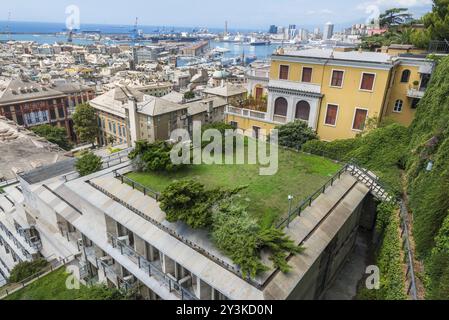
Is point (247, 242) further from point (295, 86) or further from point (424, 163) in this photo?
point (295, 86)

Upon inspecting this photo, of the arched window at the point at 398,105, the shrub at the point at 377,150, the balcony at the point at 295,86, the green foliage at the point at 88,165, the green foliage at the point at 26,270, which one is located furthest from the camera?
the balcony at the point at 295,86

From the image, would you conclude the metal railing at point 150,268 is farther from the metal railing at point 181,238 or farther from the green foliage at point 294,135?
the green foliage at point 294,135

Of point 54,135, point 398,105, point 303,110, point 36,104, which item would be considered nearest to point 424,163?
point 398,105

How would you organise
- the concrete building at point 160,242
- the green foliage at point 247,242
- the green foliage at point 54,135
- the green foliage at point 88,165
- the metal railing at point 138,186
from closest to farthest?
the green foliage at point 247,242 → the concrete building at point 160,242 → the metal railing at point 138,186 → the green foliage at point 88,165 → the green foliage at point 54,135

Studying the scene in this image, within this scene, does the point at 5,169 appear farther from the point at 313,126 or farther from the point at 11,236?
the point at 313,126

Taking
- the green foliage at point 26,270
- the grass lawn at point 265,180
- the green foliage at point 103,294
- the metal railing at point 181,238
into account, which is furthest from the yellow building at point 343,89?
the green foliage at point 26,270

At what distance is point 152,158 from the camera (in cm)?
1780

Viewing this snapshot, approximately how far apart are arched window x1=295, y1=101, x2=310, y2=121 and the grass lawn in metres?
11.0

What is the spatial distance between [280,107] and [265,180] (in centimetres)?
1672

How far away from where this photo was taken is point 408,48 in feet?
111

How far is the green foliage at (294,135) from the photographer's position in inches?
1016

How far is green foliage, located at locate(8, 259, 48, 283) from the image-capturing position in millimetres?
19766

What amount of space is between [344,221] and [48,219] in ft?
68.5
